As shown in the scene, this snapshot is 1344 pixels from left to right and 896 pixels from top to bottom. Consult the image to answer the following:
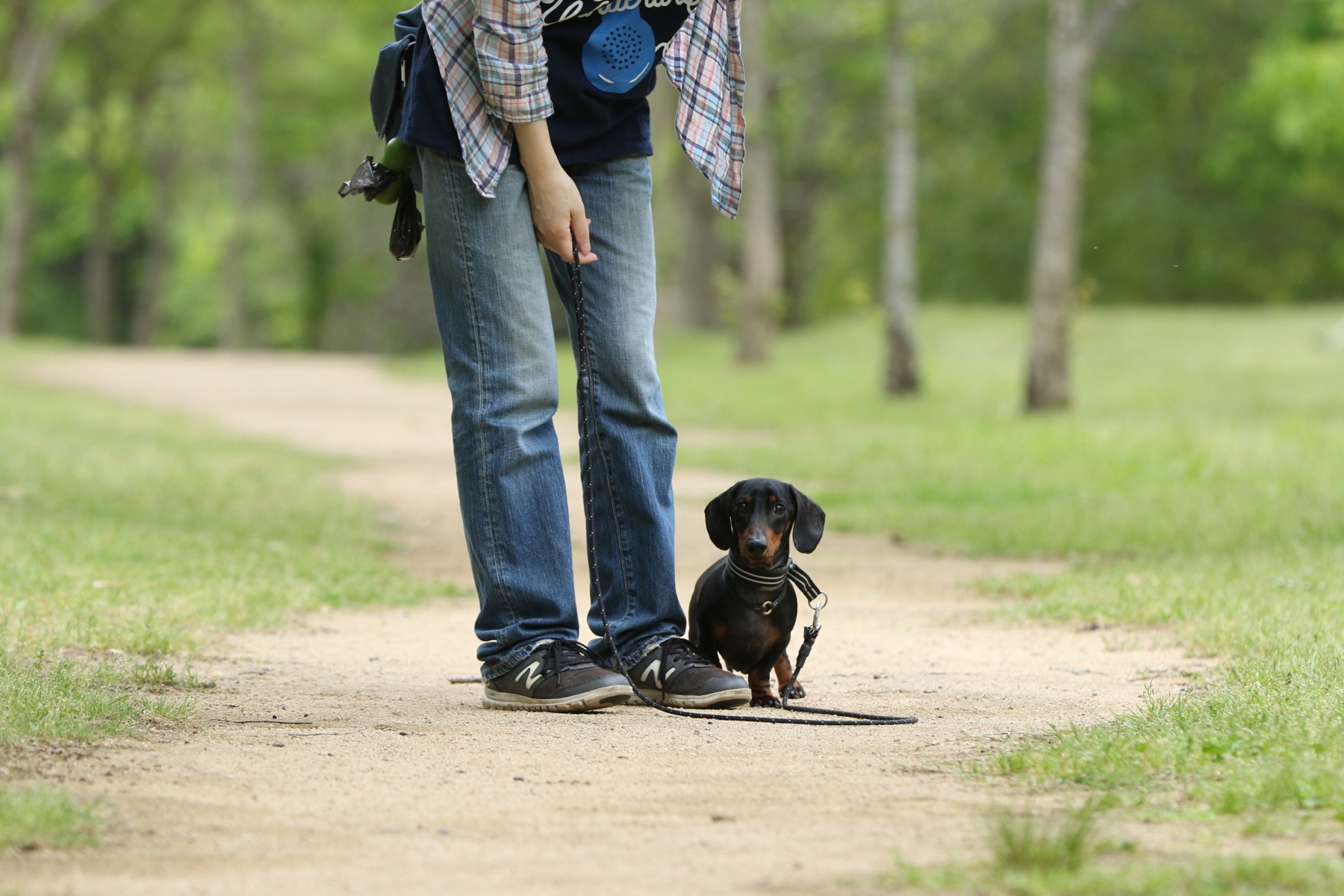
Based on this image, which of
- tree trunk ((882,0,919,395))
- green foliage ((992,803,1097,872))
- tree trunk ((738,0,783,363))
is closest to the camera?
green foliage ((992,803,1097,872))

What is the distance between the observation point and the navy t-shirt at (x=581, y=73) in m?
3.65

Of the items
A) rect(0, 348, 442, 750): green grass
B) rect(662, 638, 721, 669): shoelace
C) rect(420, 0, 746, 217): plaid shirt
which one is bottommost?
rect(0, 348, 442, 750): green grass

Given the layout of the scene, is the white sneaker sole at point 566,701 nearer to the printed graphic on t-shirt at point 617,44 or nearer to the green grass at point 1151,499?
the green grass at point 1151,499

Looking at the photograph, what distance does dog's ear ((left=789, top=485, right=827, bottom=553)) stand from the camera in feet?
12.6

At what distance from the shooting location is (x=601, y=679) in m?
3.72

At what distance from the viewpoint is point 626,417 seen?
152 inches

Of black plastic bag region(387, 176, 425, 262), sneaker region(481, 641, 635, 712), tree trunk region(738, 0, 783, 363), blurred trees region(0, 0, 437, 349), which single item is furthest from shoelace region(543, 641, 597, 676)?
blurred trees region(0, 0, 437, 349)

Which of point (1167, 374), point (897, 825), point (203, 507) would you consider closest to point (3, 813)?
point (897, 825)

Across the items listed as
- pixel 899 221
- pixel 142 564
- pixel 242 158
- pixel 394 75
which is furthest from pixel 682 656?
pixel 242 158

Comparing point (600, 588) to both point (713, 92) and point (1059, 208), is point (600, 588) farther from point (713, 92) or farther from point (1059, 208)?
point (1059, 208)

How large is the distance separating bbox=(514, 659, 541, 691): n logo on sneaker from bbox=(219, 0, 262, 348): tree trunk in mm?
32886

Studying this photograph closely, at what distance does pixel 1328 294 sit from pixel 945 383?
23.9 meters

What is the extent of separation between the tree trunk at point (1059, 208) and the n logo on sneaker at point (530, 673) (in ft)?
38.4

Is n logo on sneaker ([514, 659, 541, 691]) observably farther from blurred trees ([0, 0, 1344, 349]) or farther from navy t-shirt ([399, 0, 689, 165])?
blurred trees ([0, 0, 1344, 349])
